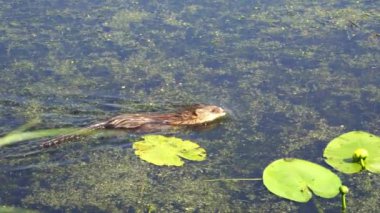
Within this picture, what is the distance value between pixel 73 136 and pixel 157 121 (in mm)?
411

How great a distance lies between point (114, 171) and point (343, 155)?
0.99 metres

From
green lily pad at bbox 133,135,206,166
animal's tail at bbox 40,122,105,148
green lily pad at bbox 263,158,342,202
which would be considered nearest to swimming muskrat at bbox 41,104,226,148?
animal's tail at bbox 40,122,105,148

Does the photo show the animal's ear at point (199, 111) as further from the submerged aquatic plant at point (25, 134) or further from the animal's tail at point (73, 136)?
the submerged aquatic plant at point (25, 134)

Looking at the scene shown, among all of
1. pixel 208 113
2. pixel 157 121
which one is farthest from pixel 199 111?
pixel 157 121

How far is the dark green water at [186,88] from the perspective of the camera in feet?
9.64

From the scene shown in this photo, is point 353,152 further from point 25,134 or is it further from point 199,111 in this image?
point 25,134

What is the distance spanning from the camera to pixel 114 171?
3.08 meters

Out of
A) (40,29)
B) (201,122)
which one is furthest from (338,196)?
(40,29)

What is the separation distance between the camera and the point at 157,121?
3.43 metres

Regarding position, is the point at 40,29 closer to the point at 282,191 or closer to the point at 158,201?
the point at 158,201

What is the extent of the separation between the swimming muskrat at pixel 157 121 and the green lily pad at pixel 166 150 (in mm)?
137

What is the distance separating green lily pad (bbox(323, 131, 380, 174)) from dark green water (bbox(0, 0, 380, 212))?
0.15ft

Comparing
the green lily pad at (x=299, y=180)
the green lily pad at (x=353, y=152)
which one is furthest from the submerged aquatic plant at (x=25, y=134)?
the green lily pad at (x=353, y=152)

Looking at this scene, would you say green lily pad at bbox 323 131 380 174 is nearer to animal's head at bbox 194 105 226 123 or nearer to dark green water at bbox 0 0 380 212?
dark green water at bbox 0 0 380 212
